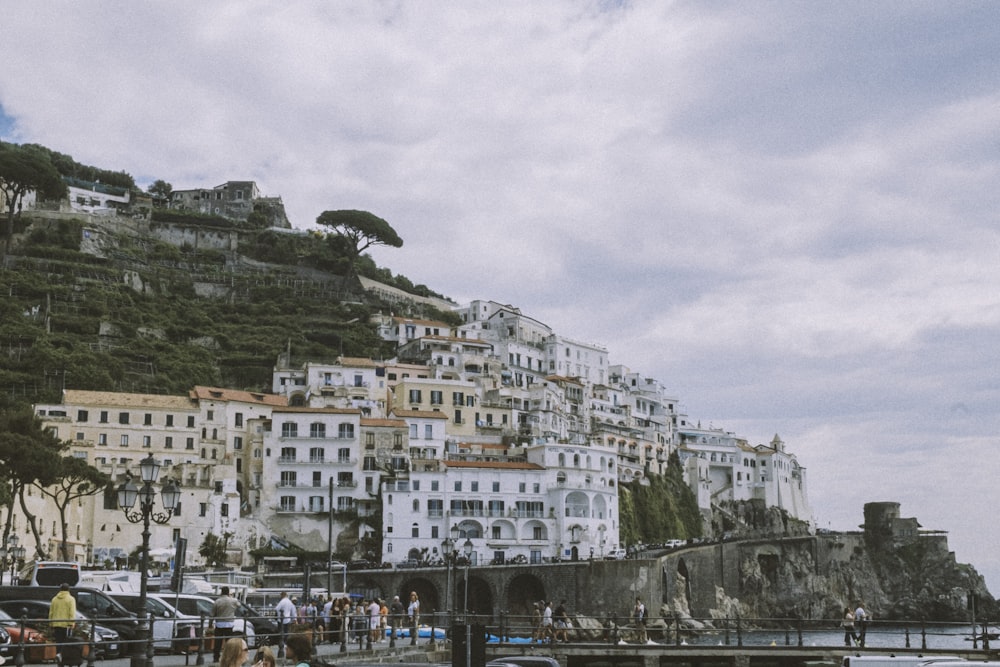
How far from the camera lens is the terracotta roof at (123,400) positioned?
82125mm

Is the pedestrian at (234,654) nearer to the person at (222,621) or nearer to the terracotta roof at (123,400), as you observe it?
the person at (222,621)

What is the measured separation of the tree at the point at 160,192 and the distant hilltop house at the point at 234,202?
2.88 ft

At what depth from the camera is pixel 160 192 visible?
157875mm

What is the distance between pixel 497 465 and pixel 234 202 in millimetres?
80975

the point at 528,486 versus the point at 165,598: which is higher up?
the point at 528,486

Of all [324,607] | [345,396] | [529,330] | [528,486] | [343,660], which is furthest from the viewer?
[529,330]

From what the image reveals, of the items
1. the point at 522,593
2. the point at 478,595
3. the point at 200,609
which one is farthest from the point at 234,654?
the point at 522,593

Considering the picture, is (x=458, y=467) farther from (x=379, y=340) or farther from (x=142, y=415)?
(x=379, y=340)

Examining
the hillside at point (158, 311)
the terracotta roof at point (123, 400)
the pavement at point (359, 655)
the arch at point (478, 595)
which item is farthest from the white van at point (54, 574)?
the terracotta roof at point (123, 400)

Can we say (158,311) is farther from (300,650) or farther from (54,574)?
(300,650)

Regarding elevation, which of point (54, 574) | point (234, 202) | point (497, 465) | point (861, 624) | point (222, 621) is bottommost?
point (861, 624)

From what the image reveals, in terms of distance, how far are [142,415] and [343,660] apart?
62.2 metres

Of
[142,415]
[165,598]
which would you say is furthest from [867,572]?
[165,598]

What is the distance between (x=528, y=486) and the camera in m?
89.0
